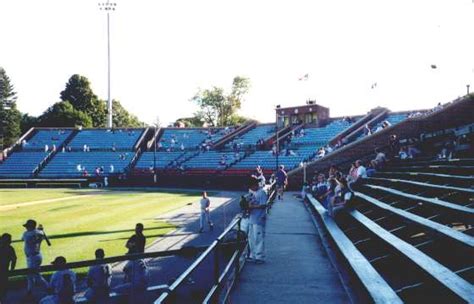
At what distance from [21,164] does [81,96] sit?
42.5m

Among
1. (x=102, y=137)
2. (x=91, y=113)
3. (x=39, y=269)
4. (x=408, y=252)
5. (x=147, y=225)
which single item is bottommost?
(x=147, y=225)

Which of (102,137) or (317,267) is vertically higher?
(102,137)

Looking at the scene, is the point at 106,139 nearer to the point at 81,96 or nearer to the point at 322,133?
the point at 322,133

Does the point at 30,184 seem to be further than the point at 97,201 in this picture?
Yes

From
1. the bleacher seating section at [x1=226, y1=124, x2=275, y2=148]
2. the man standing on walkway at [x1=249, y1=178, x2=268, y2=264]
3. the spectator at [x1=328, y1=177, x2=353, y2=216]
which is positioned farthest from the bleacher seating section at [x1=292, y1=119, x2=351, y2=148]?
the man standing on walkway at [x1=249, y1=178, x2=268, y2=264]

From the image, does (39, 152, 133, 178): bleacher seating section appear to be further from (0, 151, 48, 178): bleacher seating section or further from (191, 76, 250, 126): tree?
(191, 76, 250, 126): tree

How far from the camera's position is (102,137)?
195 ft

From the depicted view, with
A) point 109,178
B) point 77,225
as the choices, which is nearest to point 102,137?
point 109,178

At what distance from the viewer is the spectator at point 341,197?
11.9m

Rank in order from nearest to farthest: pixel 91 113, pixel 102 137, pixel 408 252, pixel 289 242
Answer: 1. pixel 408 252
2. pixel 289 242
3. pixel 102 137
4. pixel 91 113

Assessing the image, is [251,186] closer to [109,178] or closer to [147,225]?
[147,225]

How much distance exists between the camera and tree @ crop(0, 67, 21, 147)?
286 ft

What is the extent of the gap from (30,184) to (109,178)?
8324mm

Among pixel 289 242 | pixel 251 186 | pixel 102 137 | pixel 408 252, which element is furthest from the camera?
pixel 102 137
